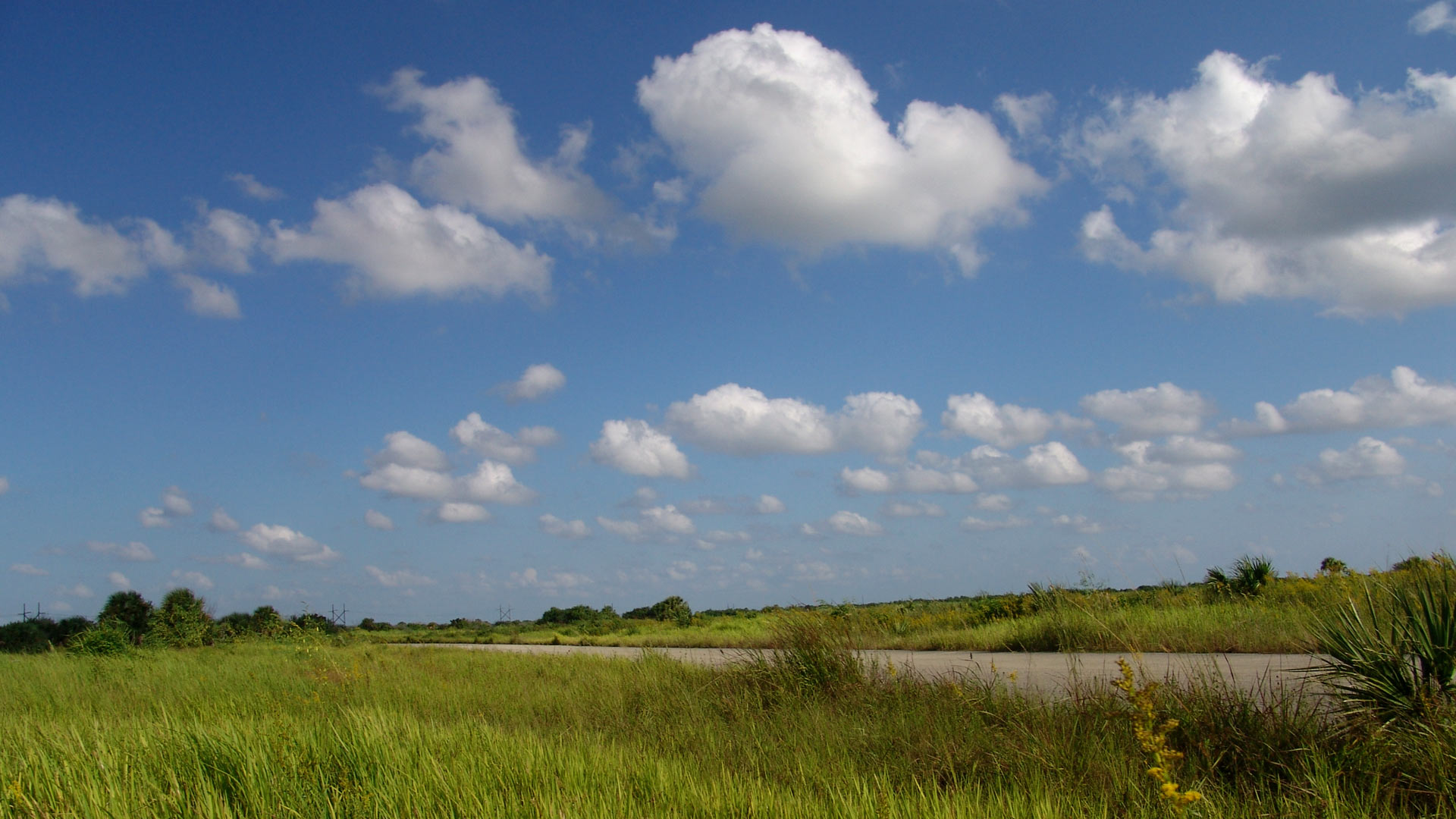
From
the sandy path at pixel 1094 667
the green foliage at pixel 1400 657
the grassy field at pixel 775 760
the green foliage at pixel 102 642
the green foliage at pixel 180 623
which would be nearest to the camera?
the grassy field at pixel 775 760

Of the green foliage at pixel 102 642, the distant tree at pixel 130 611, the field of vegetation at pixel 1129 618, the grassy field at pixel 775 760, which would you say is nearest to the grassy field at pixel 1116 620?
the field of vegetation at pixel 1129 618

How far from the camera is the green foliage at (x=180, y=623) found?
25.7m

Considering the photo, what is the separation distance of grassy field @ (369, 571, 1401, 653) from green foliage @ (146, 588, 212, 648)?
1595cm

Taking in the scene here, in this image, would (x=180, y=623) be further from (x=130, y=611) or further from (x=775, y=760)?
(x=775, y=760)

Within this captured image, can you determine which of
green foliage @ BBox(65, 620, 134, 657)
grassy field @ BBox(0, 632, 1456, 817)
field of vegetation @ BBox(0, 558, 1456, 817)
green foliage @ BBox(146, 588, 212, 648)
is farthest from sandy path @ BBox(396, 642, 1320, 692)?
green foliage @ BBox(146, 588, 212, 648)

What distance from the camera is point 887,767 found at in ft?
20.6

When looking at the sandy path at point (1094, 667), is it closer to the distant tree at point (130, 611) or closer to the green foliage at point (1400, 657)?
the green foliage at point (1400, 657)

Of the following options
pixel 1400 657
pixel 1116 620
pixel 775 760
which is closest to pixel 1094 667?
pixel 1116 620

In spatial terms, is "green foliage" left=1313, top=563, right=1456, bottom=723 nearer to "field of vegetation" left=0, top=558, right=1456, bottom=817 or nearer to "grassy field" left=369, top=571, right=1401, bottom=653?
"field of vegetation" left=0, top=558, right=1456, bottom=817

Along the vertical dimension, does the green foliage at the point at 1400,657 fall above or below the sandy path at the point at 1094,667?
above

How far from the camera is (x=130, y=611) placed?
89.2 ft

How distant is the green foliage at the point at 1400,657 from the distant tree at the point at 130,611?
3037 cm

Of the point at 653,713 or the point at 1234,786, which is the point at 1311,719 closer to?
the point at 1234,786

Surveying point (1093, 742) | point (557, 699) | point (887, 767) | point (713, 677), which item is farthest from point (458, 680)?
point (1093, 742)
